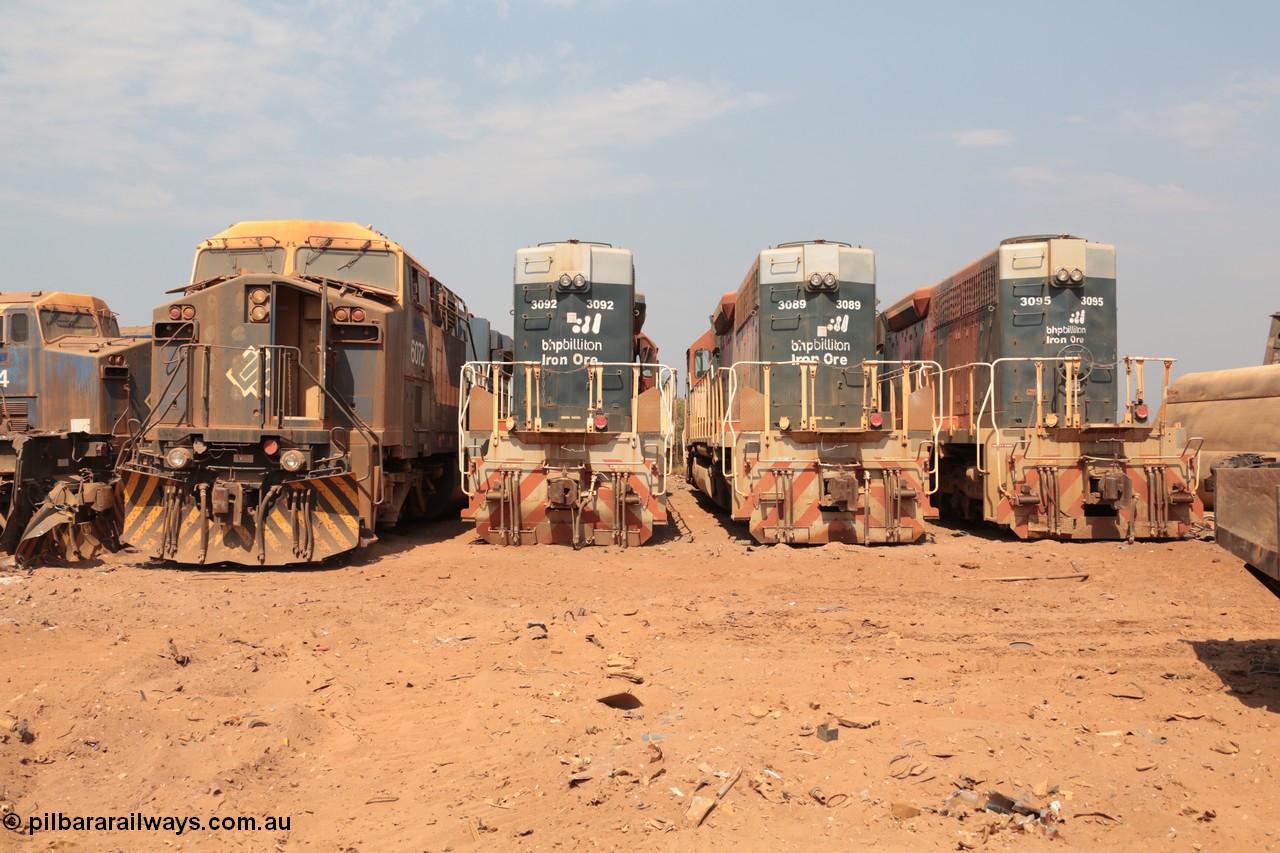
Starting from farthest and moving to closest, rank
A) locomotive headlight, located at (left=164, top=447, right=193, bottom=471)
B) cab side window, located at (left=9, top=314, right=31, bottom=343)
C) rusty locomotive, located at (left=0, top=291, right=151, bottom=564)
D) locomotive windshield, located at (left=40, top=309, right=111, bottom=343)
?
1. locomotive windshield, located at (left=40, top=309, right=111, bottom=343)
2. cab side window, located at (left=9, top=314, right=31, bottom=343)
3. rusty locomotive, located at (left=0, top=291, right=151, bottom=564)
4. locomotive headlight, located at (left=164, top=447, right=193, bottom=471)

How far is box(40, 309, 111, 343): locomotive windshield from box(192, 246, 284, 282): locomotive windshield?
3673mm

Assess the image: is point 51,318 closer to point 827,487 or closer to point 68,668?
point 68,668

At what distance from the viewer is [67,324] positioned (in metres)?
13.9

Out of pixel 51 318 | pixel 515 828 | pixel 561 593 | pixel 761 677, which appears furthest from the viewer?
pixel 51 318

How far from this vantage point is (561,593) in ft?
28.9

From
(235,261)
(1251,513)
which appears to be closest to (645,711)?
(1251,513)

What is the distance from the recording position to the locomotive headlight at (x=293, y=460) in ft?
32.0

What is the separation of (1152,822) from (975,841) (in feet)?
2.68

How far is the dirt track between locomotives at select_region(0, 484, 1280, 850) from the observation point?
13.0 feet

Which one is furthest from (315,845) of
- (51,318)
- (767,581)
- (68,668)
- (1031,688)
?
(51,318)

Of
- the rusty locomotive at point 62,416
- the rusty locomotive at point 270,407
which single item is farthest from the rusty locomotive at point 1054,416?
the rusty locomotive at point 62,416

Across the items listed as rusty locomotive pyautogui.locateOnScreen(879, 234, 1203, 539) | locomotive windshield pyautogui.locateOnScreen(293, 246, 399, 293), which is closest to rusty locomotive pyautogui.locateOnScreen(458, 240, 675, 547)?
locomotive windshield pyautogui.locateOnScreen(293, 246, 399, 293)

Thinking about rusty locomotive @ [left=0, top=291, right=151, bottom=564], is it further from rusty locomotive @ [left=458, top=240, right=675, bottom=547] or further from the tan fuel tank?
the tan fuel tank

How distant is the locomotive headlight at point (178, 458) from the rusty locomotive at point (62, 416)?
1.49 metres
